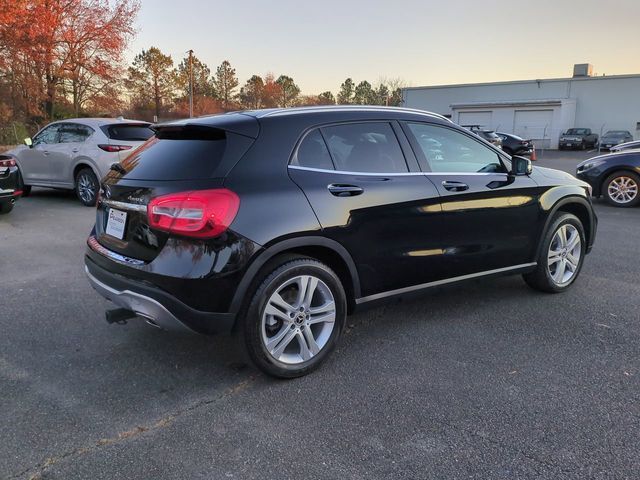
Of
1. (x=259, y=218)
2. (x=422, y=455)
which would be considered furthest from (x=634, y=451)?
(x=259, y=218)

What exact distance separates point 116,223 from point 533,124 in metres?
45.5

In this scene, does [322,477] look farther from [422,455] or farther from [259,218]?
[259,218]

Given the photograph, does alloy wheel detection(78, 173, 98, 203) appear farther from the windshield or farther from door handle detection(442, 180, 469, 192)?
the windshield

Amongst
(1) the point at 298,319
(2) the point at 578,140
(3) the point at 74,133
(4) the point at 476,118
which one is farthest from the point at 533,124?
(1) the point at 298,319

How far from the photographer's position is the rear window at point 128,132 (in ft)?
31.1

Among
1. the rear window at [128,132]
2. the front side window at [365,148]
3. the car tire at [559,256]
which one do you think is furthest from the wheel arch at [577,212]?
the rear window at [128,132]

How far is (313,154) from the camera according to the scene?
3.36m

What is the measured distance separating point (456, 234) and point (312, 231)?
134 centimetres

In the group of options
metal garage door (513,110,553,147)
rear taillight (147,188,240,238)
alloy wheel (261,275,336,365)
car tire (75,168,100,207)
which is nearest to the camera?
rear taillight (147,188,240,238)

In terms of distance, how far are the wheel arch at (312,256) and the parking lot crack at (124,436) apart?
0.52 metres

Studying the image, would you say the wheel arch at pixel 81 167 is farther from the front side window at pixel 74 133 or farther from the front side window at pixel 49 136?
the front side window at pixel 49 136

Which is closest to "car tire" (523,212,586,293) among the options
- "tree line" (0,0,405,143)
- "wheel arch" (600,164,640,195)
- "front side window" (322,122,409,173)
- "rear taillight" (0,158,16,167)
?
"front side window" (322,122,409,173)

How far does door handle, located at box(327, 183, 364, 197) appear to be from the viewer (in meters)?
3.32

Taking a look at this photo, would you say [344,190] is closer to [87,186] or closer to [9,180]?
[9,180]
